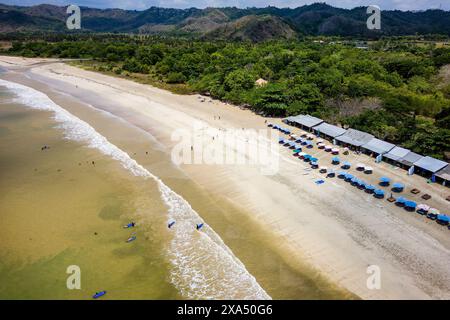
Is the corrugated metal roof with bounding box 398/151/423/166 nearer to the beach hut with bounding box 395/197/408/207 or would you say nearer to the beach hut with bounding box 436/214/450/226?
the beach hut with bounding box 395/197/408/207

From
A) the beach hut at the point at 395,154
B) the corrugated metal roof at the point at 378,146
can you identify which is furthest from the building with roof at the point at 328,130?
the beach hut at the point at 395,154

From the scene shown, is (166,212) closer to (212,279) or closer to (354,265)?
(212,279)

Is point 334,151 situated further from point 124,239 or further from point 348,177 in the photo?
point 124,239

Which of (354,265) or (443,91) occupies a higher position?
(443,91)

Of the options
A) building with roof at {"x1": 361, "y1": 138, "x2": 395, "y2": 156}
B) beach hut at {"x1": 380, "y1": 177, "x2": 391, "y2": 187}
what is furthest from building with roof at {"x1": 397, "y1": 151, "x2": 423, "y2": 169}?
beach hut at {"x1": 380, "y1": 177, "x2": 391, "y2": 187}

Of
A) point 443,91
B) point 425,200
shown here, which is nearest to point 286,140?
point 425,200

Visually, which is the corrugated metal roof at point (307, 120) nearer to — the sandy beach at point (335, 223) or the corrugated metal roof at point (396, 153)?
the sandy beach at point (335, 223)
